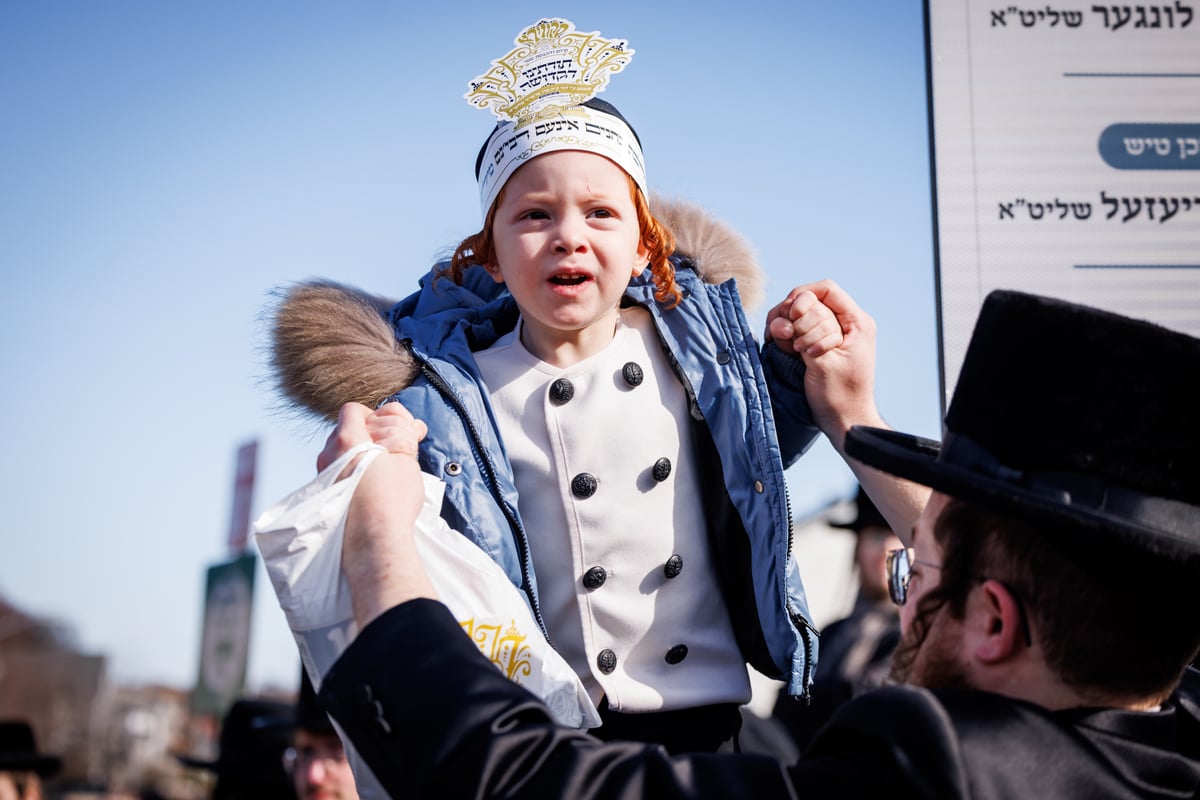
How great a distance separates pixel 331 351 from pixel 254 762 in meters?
4.51

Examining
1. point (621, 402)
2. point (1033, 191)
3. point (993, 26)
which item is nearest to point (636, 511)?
point (621, 402)

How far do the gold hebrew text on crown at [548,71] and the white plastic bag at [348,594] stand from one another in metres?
0.95

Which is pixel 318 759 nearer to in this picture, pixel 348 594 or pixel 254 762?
pixel 254 762

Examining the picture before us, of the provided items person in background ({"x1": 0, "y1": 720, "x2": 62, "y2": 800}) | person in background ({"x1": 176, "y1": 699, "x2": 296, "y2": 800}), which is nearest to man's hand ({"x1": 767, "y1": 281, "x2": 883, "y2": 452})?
person in background ({"x1": 176, "y1": 699, "x2": 296, "y2": 800})

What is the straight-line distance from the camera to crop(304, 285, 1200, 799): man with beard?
5.98ft

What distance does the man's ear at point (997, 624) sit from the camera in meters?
1.98

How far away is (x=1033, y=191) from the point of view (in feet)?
9.48

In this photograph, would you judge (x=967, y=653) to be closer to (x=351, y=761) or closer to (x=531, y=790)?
(x=531, y=790)

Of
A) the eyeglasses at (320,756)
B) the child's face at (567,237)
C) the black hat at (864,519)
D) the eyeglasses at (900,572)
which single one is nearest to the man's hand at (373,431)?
the child's face at (567,237)

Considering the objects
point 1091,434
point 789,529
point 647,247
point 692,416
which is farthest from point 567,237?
point 1091,434

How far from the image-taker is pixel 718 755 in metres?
1.94

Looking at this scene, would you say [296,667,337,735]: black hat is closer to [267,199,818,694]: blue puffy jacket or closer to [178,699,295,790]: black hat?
[178,699,295,790]: black hat

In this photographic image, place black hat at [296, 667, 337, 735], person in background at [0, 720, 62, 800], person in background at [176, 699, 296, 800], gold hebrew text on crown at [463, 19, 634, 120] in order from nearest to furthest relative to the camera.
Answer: gold hebrew text on crown at [463, 19, 634, 120] → black hat at [296, 667, 337, 735] → person in background at [176, 699, 296, 800] → person in background at [0, 720, 62, 800]

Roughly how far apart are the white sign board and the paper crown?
2.40ft
